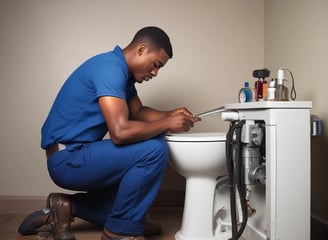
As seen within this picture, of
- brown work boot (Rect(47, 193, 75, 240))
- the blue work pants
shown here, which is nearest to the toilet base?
the blue work pants

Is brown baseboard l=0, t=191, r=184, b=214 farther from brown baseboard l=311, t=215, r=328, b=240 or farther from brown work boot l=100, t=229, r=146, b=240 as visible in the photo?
brown baseboard l=311, t=215, r=328, b=240

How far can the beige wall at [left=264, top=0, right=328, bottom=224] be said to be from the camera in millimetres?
1340

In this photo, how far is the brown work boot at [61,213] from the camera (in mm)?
1381

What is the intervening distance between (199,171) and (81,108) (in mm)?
519

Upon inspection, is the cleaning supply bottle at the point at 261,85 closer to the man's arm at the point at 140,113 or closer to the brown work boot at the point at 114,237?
the man's arm at the point at 140,113

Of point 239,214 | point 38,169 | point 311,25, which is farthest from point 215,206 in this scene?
point 38,169

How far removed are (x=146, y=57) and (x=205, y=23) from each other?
76 centimetres

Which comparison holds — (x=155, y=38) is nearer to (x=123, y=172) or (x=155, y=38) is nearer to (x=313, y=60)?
(x=123, y=172)

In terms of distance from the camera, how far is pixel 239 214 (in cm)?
141

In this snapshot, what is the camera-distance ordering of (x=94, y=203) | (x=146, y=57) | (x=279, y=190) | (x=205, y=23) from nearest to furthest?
(x=279, y=190)
(x=146, y=57)
(x=94, y=203)
(x=205, y=23)

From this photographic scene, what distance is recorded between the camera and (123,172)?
4.07ft

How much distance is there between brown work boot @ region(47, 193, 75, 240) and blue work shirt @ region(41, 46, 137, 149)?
0.78 feet

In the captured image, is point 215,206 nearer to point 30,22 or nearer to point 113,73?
point 113,73

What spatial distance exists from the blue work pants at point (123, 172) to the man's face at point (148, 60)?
0.28 m
